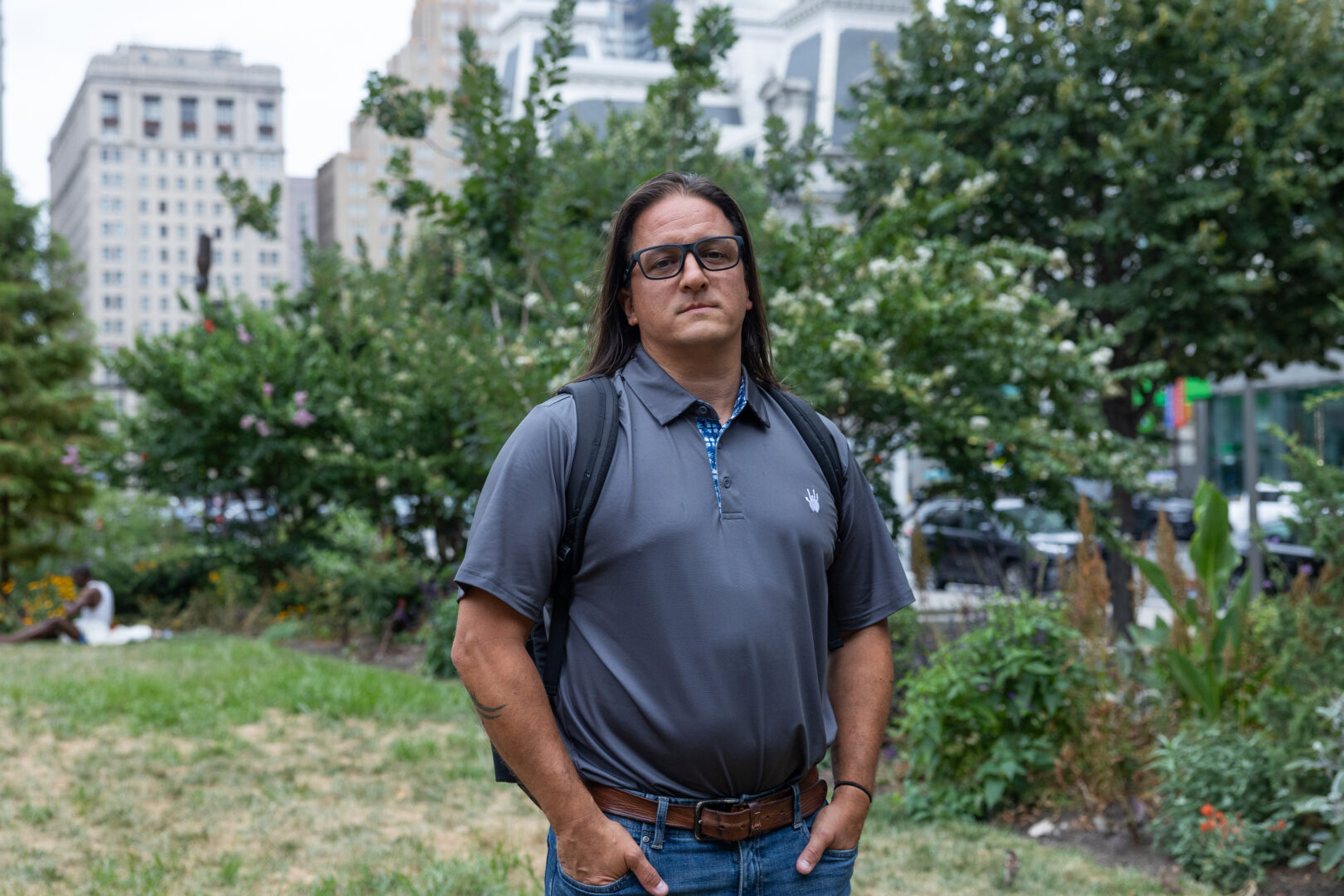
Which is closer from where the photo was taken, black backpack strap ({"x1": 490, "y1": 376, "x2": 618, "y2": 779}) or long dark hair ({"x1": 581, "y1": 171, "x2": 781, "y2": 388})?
black backpack strap ({"x1": 490, "y1": 376, "x2": 618, "y2": 779})

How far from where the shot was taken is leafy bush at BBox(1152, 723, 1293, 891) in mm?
4418

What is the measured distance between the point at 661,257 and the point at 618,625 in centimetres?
68

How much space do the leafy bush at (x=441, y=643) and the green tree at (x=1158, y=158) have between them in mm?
5014

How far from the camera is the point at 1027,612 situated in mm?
5516

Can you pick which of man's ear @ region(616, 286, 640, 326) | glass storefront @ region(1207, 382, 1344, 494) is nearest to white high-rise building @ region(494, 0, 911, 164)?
glass storefront @ region(1207, 382, 1344, 494)

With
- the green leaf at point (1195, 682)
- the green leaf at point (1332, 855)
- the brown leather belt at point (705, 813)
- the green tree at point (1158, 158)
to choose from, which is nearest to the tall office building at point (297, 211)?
the green tree at point (1158, 158)

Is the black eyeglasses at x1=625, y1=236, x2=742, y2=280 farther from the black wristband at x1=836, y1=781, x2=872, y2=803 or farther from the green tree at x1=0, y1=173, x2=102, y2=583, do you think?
the green tree at x1=0, y1=173, x2=102, y2=583

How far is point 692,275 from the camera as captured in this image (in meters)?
2.12

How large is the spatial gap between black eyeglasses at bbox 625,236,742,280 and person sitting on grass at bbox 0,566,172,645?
11275 mm

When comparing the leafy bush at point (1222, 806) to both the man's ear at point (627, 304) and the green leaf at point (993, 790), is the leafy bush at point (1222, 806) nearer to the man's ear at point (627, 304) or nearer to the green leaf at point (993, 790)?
the green leaf at point (993, 790)

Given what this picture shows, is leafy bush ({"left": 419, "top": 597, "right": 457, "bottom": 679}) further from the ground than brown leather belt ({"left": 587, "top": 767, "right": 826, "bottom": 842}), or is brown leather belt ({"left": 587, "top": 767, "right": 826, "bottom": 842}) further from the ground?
brown leather belt ({"left": 587, "top": 767, "right": 826, "bottom": 842})

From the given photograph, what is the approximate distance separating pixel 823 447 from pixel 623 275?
510 millimetres

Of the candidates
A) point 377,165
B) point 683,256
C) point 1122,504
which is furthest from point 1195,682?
point 377,165

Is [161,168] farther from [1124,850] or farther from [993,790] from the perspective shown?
[1124,850]
